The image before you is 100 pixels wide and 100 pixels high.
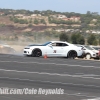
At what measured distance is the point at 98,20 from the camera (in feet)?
425

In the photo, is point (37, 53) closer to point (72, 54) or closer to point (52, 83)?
point (72, 54)

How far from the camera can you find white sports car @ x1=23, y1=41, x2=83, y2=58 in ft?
116

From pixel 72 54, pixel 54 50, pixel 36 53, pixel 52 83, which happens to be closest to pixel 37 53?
pixel 36 53

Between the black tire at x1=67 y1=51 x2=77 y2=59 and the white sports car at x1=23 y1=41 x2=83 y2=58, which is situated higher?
the white sports car at x1=23 y1=41 x2=83 y2=58

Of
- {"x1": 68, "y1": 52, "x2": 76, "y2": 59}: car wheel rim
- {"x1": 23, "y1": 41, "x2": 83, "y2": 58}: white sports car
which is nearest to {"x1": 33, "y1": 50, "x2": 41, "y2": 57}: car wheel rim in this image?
{"x1": 23, "y1": 41, "x2": 83, "y2": 58}: white sports car

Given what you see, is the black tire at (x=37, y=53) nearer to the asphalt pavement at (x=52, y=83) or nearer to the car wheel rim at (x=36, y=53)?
the car wheel rim at (x=36, y=53)

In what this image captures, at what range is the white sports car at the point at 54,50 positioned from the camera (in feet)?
116

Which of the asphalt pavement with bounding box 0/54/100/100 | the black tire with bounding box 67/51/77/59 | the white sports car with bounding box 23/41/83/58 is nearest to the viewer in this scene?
the asphalt pavement with bounding box 0/54/100/100

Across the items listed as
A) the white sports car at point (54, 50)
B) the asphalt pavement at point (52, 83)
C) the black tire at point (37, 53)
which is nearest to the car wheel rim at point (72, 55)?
the white sports car at point (54, 50)

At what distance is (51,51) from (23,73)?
14.9 metres

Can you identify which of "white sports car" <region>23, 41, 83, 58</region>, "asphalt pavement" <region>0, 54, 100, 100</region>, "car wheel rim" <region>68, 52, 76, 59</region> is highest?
"white sports car" <region>23, 41, 83, 58</region>

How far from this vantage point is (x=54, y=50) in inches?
1394

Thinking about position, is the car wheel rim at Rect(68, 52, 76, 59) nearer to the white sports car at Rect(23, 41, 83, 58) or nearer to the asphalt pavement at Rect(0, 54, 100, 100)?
the white sports car at Rect(23, 41, 83, 58)

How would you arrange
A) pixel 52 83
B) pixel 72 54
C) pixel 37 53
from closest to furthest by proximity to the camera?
1. pixel 52 83
2. pixel 37 53
3. pixel 72 54
